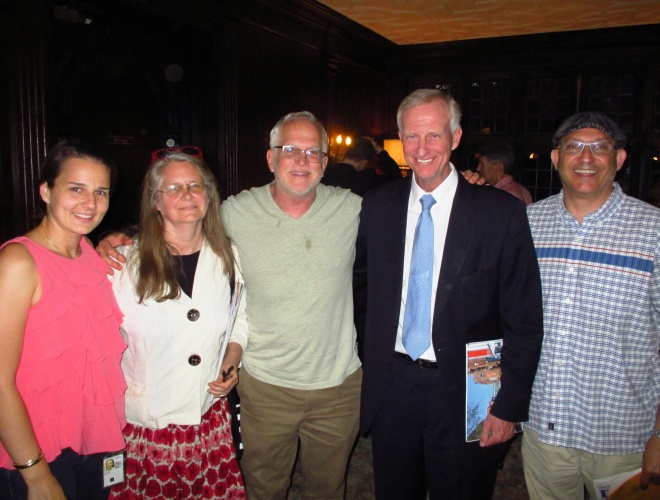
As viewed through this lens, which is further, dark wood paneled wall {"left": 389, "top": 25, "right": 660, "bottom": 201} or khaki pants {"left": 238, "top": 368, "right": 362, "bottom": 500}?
dark wood paneled wall {"left": 389, "top": 25, "right": 660, "bottom": 201}

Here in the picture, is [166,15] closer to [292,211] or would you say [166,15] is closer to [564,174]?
[292,211]

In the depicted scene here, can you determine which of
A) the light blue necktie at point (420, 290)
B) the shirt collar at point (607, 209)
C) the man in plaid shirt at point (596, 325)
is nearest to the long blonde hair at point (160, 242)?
the light blue necktie at point (420, 290)

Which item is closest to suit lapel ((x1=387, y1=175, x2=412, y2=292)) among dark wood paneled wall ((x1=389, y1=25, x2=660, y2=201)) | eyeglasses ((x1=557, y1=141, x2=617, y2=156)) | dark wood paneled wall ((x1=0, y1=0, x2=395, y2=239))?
eyeglasses ((x1=557, y1=141, x2=617, y2=156))

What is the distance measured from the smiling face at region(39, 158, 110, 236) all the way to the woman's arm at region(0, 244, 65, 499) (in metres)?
0.17

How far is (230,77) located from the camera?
5.45 meters

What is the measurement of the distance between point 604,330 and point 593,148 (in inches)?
27.4

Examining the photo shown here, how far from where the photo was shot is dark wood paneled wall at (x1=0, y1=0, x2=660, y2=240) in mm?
3658

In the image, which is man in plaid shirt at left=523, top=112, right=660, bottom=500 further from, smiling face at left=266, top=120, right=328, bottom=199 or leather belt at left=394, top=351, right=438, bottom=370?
smiling face at left=266, top=120, right=328, bottom=199

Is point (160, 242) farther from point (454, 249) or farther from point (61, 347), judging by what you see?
point (454, 249)

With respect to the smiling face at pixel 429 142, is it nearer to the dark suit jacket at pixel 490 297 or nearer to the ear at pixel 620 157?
the dark suit jacket at pixel 490 297

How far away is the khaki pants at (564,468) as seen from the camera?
185cm

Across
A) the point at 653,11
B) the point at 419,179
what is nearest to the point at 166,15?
the point at 419,179

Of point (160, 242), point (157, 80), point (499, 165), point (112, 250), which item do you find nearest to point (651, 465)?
point (160, 242)

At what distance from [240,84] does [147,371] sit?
452 centimetres
